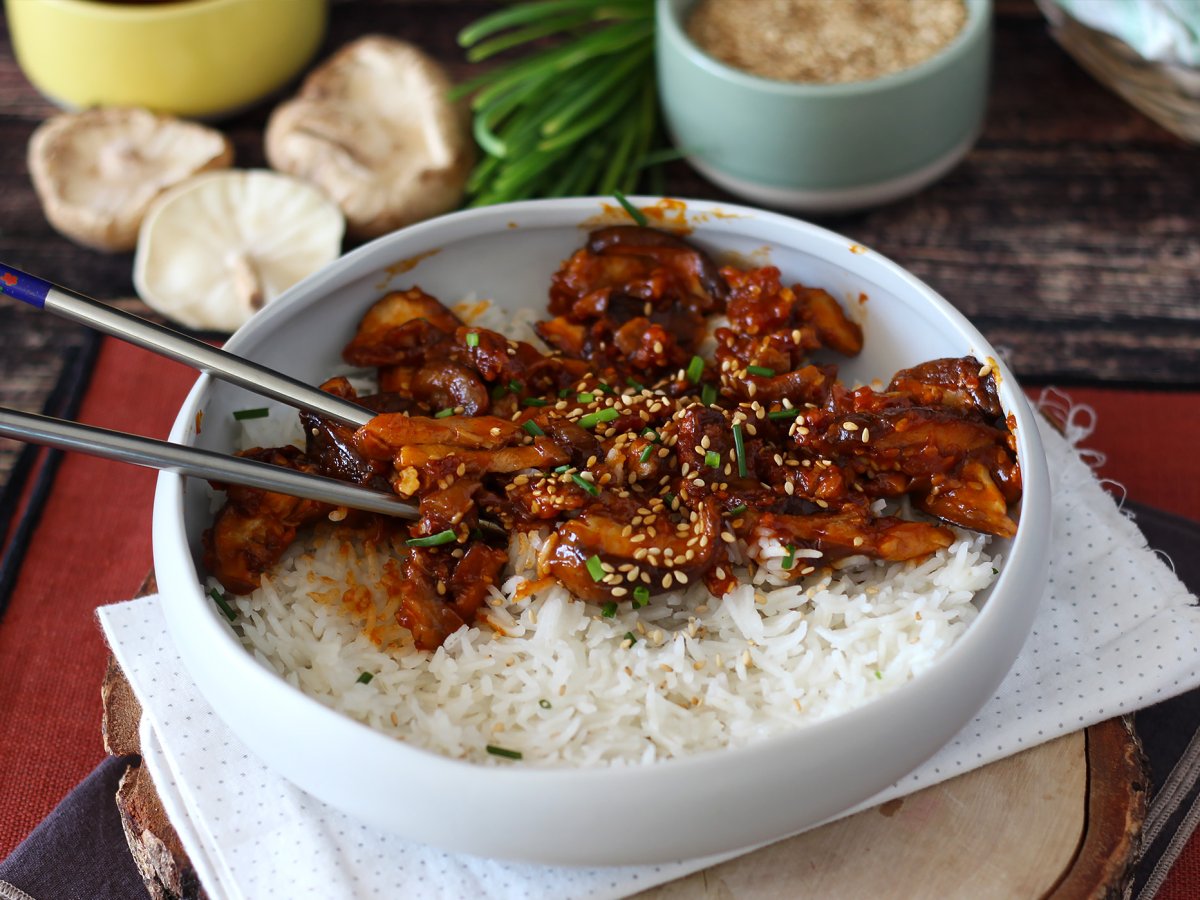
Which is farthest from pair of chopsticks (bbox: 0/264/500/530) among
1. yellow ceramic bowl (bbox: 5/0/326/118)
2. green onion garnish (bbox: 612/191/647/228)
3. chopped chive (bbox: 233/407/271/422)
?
yellow ceramic bowl (bbox: 5/0/326/118)

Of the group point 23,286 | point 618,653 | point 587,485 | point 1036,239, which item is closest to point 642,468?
point 587,485

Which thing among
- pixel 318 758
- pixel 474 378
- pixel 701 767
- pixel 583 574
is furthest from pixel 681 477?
pixel 318 758

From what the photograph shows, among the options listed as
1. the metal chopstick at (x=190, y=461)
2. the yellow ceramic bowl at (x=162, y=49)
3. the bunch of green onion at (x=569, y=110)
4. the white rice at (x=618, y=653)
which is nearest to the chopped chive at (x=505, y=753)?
the white rice at (x=618, y=653)

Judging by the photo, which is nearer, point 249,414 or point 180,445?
point 180,445

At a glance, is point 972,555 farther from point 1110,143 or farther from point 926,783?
point 1110,143

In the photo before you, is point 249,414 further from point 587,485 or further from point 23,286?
point 587,485

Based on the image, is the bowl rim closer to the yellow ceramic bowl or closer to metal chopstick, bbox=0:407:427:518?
the yellow ceramic bowl
